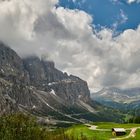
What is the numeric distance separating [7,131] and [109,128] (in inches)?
3667

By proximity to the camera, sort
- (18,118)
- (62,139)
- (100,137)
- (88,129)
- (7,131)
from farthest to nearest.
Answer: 1. (88,129)
2. (100,137)
3. (62,139)
4. (18,118)
5. (7,131)

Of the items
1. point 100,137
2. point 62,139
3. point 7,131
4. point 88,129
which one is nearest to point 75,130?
point 88,129

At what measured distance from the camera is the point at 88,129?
16475cm

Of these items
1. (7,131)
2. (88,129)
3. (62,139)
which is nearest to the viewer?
(7,131)

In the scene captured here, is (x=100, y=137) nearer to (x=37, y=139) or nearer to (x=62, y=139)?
(x=62, y=139)

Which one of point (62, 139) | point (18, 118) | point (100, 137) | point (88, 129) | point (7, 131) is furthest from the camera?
point (88, 129)

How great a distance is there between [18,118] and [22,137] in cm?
485

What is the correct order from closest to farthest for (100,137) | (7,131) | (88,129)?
1. (7,131)
2. (100,137)
3. (88,129)

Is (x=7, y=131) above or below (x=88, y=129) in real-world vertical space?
below

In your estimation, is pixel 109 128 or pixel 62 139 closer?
pixel 62 139

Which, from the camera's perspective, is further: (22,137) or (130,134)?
(130,134)

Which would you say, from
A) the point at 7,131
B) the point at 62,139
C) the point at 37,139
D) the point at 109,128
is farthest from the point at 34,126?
the point at 109,128

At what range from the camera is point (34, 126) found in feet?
291

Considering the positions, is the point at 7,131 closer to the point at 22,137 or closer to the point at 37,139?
the point at 22,137
